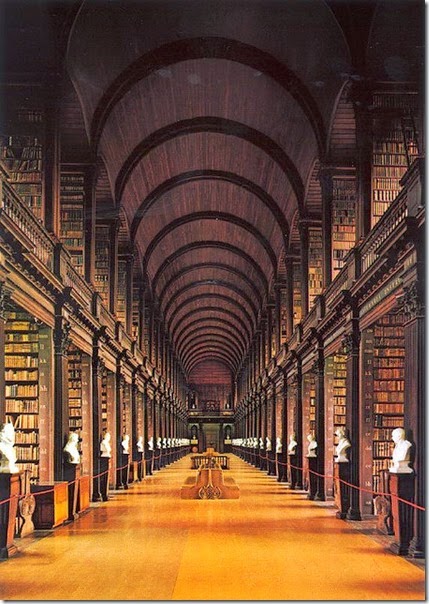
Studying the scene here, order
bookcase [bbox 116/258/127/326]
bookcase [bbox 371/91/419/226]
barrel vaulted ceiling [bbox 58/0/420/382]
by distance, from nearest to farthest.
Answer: bookcase [bbox 371/91/419/226] → barrel vaulted ceiling [bbox 58/0/420/382] → bookcase [bbox 116/258/127/326]

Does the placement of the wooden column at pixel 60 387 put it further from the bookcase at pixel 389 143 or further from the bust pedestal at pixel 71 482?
the bookcase at pixel 389 143

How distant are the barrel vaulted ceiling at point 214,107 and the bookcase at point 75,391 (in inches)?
157

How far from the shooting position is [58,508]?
12586 millimetres

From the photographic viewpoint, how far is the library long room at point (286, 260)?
31.0 feet

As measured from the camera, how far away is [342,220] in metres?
17.7

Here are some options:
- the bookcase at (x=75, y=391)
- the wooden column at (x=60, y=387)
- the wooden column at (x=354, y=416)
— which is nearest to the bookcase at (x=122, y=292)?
the bookcase at (x=75, y=391)

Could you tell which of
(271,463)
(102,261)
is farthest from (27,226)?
(271,463)

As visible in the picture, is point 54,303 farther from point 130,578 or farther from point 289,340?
point 289,340

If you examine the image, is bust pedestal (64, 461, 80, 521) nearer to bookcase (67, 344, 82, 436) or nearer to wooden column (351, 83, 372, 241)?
bookcase (67, 344, 82, 436)

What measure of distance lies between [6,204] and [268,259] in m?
20.0

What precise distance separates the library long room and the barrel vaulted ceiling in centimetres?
5

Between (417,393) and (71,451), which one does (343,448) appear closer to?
(71,451)

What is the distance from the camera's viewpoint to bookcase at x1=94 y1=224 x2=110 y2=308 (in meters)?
21.5

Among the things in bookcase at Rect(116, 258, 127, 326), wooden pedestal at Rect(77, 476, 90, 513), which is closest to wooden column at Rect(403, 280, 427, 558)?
wooden pedestal at Rect(77, 476, 90, 513)
